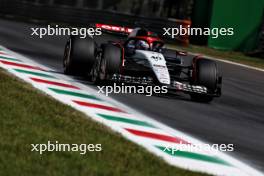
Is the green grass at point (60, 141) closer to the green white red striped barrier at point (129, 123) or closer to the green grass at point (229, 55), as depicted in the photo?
the green white red striped barrier at point (129, 123)

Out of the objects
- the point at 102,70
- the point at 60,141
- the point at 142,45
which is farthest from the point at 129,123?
the point at 142,45

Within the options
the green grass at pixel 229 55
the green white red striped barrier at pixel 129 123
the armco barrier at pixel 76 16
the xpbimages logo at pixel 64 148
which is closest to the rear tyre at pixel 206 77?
the green white red striped barrier at pixel 129 123

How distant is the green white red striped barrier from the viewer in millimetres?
A: 8672

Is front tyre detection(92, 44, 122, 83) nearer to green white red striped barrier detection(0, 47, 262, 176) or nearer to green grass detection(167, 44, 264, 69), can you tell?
green white red striped barrier detection(0, 47, 262, 176)

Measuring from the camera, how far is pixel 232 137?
427 inches

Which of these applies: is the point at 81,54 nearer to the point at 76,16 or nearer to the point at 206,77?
the point at 206,77

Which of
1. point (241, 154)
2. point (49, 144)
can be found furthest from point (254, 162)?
point (49, 144)

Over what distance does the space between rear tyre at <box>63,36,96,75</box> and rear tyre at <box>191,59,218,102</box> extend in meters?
2.03

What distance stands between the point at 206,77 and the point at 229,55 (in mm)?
16591

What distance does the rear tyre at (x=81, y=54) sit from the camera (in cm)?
1522

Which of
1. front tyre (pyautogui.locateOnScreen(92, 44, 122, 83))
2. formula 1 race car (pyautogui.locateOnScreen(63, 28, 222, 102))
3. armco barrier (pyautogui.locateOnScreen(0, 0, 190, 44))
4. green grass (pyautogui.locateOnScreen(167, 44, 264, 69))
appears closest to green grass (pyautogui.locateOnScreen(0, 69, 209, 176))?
front tyre (pyautogui.locateOnScreen(92, 44, 122, 83))

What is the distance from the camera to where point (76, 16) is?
145 feet

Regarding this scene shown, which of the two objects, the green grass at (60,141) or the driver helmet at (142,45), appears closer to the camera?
the green grass at (60,141)

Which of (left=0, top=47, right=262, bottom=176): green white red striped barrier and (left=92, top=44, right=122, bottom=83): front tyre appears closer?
A: (left=0, top=47, right=262, bottom=176): green white red striped barrier
